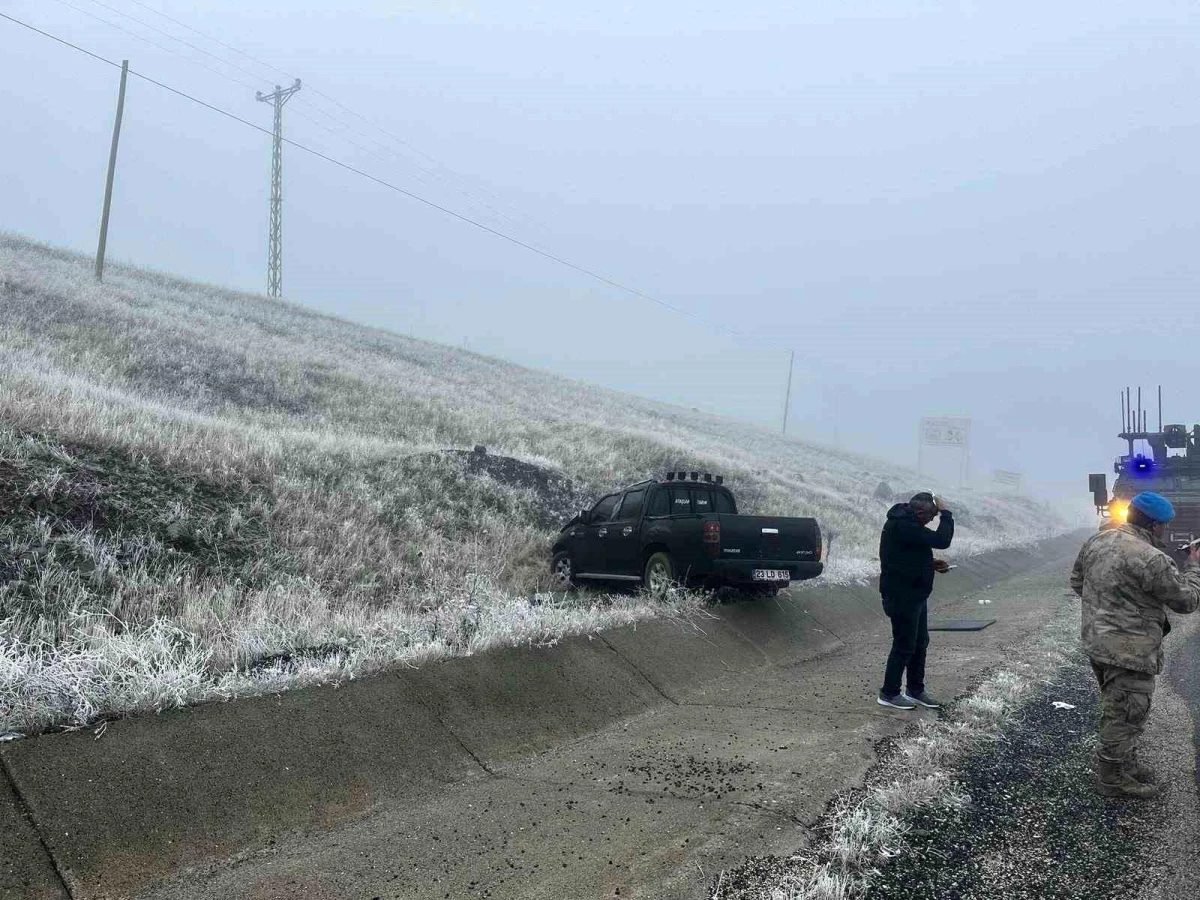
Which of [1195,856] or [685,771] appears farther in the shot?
[685,771]

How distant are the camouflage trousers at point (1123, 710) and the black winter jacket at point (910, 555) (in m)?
2.27

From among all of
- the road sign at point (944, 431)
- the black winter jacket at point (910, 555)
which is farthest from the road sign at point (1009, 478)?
the black winter jacket at point (910, 555)

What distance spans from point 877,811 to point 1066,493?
464ft

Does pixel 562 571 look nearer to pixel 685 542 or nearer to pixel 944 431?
pixel 685 542

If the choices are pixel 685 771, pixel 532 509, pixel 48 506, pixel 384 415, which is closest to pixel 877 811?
pixel 685 771

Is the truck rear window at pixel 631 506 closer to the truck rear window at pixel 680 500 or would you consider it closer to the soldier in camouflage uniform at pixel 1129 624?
the truck rear window at pixel 680 500

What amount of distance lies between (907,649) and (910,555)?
83 cm

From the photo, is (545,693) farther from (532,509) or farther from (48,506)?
(532,509)

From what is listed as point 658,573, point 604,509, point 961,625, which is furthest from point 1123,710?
point 604,509

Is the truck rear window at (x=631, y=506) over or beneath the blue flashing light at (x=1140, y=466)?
beneath

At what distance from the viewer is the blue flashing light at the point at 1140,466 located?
13.8 meters

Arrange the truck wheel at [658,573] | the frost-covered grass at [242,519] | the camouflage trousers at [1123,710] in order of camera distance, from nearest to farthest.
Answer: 1. the camouflage trousers at [1123,710]
2. the frost-covered grass at [242,519]
3. the truck wheel at [658,573]

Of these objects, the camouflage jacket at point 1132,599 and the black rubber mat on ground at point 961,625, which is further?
the black rubber mat on ground at point 961,625

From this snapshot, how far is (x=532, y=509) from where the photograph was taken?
15.8m
